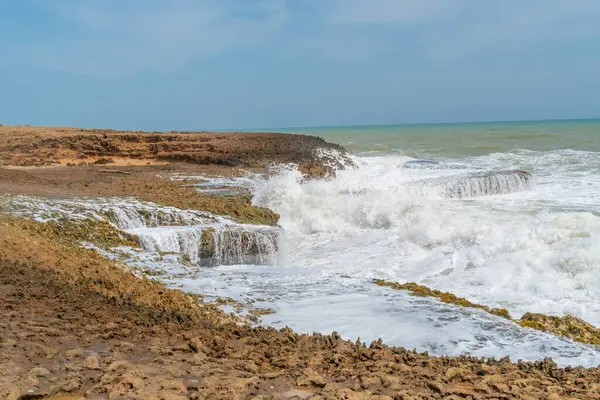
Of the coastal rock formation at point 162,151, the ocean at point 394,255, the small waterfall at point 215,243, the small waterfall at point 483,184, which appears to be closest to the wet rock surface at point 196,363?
the ocean at point 394,255

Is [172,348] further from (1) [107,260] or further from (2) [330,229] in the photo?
(2) [330,229]

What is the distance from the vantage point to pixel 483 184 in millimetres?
Result: 17469

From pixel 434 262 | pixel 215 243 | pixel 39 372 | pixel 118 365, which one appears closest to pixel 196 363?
pixel 118 365

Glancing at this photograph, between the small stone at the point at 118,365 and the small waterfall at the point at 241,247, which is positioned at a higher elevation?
the small stone at the point at 118,365

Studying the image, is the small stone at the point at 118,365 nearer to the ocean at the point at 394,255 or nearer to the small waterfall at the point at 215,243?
the ocean at the point at 394,255

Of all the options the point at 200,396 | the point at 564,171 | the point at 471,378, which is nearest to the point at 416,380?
the point at 471,378

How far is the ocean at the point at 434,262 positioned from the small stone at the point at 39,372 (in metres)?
2.63

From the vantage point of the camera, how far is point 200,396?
10.8 ft

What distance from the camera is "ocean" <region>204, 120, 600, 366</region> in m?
5.67

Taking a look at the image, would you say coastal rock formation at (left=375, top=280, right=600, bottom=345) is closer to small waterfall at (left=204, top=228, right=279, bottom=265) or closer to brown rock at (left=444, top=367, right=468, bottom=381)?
brown rock at (left=444, top=367, right=468, bottom=381)

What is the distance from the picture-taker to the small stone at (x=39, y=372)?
3492 mm

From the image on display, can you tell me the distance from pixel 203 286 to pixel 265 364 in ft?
10.6

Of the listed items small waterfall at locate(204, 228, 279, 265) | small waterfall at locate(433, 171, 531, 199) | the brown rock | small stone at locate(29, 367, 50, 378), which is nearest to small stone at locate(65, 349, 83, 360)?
small stone at locate(29, 367, 50, 378)

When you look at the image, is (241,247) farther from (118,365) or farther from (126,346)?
(118,365)
